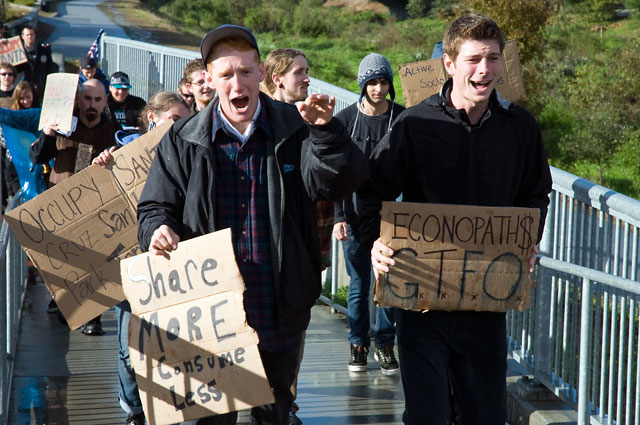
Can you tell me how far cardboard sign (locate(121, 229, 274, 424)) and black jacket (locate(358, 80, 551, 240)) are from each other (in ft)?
2.60

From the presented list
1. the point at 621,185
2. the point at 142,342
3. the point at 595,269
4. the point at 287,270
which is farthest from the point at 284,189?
the point at 621,185

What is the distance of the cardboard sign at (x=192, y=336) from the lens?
3.58 metres

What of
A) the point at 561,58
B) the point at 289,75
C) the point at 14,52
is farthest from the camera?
the point at 561,58

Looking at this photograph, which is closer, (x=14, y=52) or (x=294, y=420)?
(x=294, y=420)

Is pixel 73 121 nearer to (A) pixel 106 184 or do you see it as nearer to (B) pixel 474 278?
(A) pixel 106 184

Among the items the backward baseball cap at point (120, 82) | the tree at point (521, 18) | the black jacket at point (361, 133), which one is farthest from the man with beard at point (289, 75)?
the tree at point (521, 18)

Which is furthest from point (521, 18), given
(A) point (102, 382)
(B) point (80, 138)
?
(A) point (102, 382)

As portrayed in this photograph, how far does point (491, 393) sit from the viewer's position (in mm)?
3963

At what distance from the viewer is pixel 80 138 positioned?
7227 mm

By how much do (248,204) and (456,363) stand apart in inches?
44.5

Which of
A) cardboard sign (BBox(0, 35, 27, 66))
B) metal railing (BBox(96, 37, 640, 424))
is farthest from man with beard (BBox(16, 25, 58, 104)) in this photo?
metal railing (BBox(96, 37, 640, 424))

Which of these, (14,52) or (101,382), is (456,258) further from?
(14,52)

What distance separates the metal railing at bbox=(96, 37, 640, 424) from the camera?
15.5ft

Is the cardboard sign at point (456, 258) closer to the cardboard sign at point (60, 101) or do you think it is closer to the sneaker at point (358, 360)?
the sneaker at point (358, 360)
